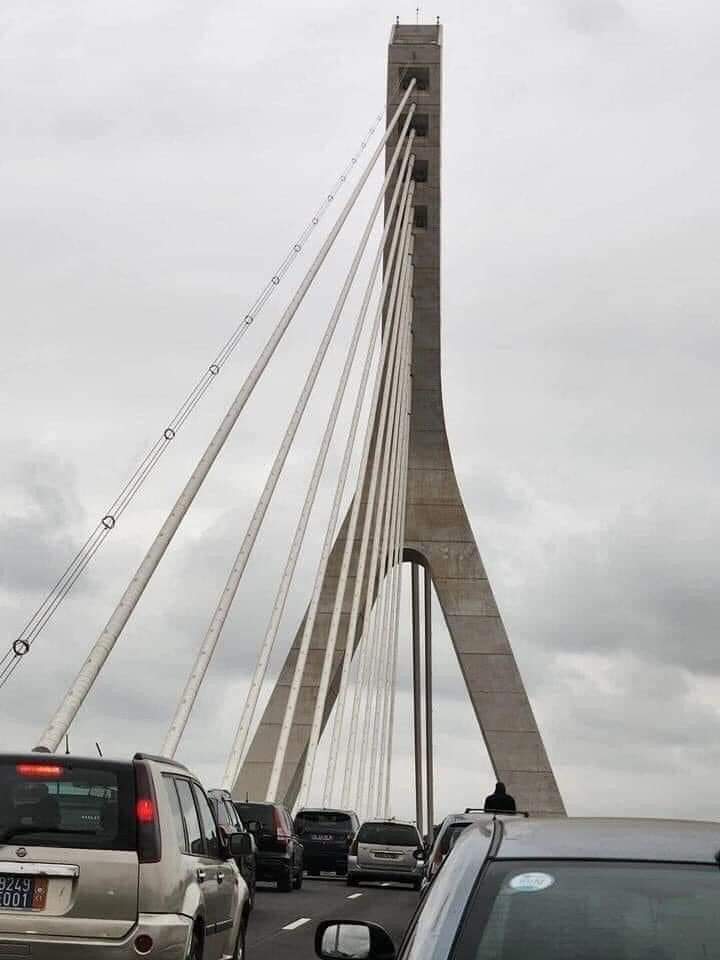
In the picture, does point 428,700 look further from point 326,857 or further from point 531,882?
point 531,882

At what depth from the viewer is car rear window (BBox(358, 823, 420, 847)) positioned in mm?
32438

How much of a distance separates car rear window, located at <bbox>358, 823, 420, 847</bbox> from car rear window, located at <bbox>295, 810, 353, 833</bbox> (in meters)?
4.80

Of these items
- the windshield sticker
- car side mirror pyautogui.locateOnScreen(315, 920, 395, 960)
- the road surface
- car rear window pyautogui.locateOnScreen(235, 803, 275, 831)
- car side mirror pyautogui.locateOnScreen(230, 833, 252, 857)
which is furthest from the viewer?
car rear window pyautogui.locateOnScreen(235, 803, 275, 831)

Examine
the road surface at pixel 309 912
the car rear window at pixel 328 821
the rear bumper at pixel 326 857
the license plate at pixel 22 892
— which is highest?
the car rear window at pixel 328 821

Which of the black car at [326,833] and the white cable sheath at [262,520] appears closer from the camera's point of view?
the white cable sheath at [262,520]

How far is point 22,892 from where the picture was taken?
31.0ft

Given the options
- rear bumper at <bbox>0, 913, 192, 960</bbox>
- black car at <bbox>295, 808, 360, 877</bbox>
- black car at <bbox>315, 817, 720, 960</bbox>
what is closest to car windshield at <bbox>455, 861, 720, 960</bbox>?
black car at <bbox>315, 817, 720, 960</bbox>

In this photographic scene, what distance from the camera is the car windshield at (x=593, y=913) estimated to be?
424cm

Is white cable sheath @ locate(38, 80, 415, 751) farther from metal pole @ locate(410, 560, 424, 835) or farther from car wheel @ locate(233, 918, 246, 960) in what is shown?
metal pole @ locate(410, 560, 424, 835)

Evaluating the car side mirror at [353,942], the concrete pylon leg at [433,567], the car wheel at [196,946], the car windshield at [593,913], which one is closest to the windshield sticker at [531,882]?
the car windshield at [593,913]

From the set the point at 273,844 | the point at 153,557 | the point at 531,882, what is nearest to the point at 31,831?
A: the point at 531,882

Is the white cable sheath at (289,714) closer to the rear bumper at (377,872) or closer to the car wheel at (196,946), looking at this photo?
the rear bumper at (377,872)

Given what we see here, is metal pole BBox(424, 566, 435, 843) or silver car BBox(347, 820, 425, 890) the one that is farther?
metal pole BBox(424, 566, 435, 843)

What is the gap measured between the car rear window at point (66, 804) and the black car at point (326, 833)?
2805cm
